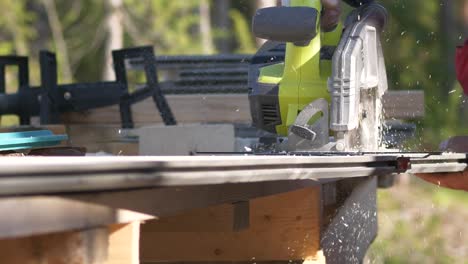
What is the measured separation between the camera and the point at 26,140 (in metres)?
3.87

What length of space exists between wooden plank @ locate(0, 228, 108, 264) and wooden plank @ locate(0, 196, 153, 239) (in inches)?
1.6

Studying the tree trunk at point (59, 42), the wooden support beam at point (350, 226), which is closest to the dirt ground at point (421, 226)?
the wooden support beam at point (350, 226)

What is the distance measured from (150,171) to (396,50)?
1554 centimetres

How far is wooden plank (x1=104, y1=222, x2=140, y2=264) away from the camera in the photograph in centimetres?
234

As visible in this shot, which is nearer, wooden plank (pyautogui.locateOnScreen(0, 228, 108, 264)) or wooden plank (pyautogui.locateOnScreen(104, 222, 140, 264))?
wooden plank (pyautogui.locateOnScreen(0, 228, 108, 264))

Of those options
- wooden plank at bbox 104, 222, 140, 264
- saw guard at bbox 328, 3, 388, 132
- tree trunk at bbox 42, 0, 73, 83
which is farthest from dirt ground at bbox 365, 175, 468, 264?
tree trunk at bbox 42, 0, 73, 83

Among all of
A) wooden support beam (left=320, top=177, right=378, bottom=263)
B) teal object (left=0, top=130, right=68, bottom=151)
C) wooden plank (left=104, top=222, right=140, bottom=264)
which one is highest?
teal object (left=0, top=130, right=68, bottom=151)

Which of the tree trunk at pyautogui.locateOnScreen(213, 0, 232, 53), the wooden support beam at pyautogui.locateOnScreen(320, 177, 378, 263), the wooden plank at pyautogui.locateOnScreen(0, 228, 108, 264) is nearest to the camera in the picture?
the wooden plank at pyautogui.locateOnScreen(0, 228, 108, 264)

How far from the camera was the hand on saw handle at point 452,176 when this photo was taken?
14.0 ft

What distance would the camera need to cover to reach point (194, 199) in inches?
104

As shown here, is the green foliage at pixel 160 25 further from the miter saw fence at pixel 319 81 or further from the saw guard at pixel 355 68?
the saw guard at pixel 355 68

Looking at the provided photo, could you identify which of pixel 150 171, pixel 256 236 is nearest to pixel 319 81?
pixel 256 236

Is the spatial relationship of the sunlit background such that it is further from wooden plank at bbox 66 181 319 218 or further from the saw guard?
wooden plank at bbox 66 181 319 218

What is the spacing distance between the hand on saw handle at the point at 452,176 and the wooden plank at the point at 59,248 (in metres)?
2.24
